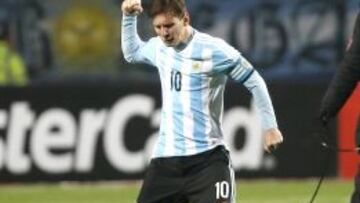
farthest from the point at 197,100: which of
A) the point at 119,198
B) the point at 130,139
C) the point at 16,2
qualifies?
the point at 16,2

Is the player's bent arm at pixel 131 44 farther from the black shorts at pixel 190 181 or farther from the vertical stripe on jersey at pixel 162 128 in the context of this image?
the black shorts at pixel 190 181

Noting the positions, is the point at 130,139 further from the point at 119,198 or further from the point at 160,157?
the point at 160,157

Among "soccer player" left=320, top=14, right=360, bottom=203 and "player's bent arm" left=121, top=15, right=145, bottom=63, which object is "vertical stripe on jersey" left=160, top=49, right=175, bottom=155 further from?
"soccer player" left=320, top=14, right=360, bottom=203

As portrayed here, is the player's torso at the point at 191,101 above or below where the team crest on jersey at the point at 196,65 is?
below

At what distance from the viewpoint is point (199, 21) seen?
17891 mm

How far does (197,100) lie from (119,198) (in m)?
5.85

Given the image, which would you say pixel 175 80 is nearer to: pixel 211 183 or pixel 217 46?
pixel 217 46

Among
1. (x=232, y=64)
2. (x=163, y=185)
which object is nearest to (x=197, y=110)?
(x=232, y=64)

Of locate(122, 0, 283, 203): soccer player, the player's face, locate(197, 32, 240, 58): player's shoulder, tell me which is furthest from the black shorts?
the player's face

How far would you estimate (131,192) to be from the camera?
13734 mm

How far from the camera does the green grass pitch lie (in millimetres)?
13023

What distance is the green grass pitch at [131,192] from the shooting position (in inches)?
513

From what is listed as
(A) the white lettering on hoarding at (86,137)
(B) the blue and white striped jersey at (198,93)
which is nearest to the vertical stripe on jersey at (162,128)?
(B) the blue and white striped jersey at (198,93)

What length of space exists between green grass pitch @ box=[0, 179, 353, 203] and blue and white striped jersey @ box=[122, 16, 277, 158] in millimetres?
5376
